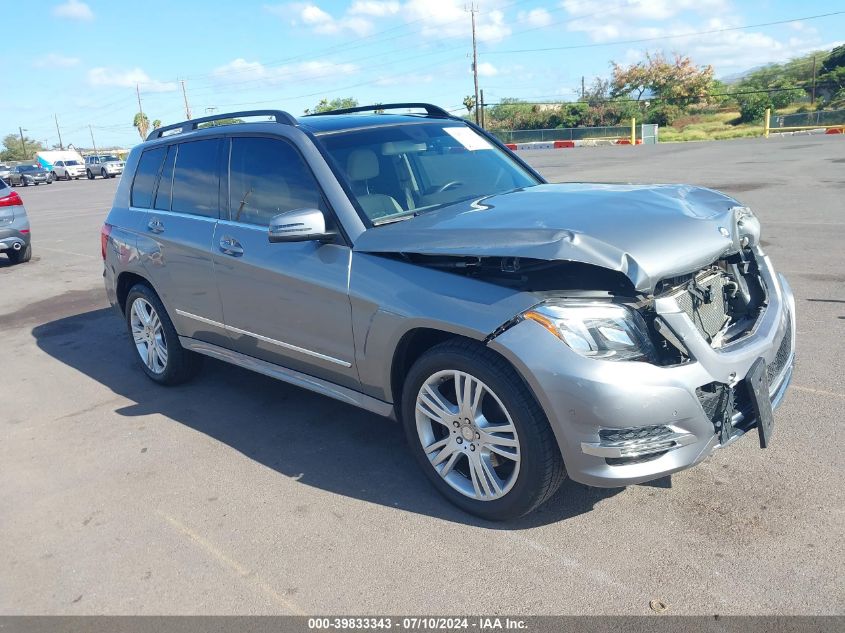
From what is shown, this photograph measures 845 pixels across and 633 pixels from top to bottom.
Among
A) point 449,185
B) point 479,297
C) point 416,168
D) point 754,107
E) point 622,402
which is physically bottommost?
point 622,402

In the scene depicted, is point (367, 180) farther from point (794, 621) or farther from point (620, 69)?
point (620, 69)

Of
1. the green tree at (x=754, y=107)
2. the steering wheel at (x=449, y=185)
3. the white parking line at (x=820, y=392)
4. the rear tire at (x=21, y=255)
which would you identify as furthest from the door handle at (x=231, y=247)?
the green tree at (x=754, y=107)

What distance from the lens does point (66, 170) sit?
171 feet

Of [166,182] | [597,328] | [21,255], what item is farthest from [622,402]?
[21,255]

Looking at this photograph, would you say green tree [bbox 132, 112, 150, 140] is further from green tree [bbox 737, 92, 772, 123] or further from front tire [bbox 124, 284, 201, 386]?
front tire [bbox 124, 284, 201, 386]

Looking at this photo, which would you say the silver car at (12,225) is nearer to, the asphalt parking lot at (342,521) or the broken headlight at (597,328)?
the asphalt parking lot at (342,521)

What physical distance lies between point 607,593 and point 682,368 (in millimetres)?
950

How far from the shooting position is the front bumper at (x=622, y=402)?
2.88 metres

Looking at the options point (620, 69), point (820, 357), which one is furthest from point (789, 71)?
point (820, 357)

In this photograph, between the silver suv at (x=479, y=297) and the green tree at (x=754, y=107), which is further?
the green tree at (x=754, y=107)

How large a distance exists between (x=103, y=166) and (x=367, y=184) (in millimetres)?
51832

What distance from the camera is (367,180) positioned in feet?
13.6

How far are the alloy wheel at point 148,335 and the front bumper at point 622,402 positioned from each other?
344 cm

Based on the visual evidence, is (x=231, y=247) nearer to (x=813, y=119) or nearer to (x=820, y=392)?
(x=820, y=392)
